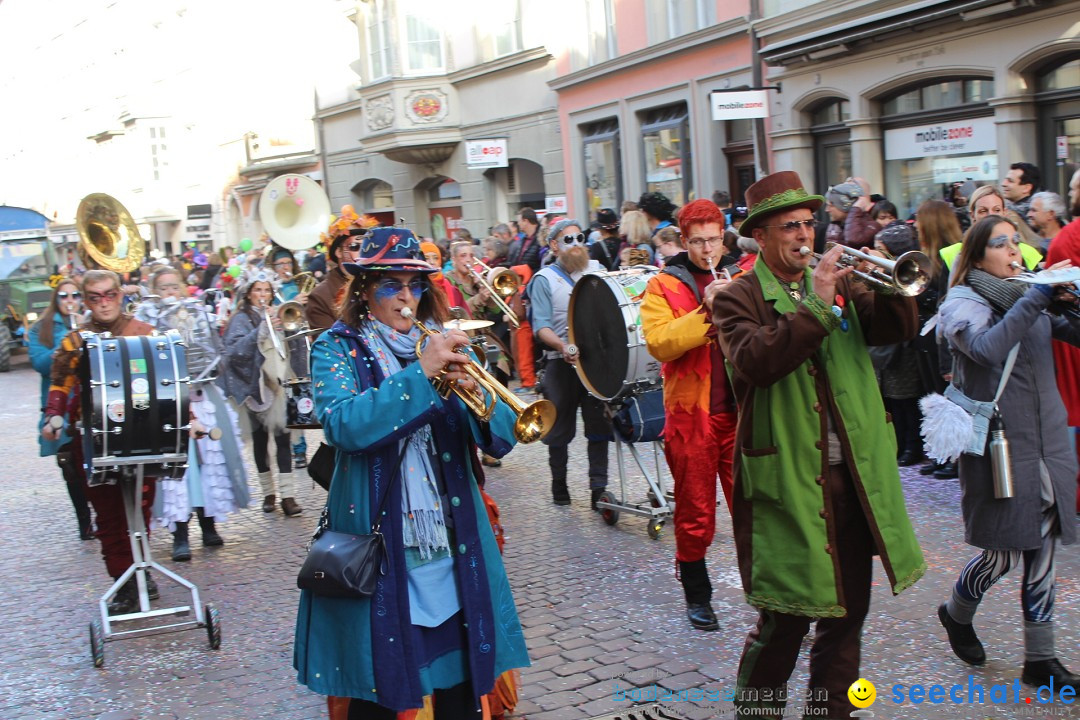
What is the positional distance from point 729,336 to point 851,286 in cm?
47

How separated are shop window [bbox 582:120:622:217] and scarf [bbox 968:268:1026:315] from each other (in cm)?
1576

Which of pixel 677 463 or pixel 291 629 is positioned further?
pixel 291 629

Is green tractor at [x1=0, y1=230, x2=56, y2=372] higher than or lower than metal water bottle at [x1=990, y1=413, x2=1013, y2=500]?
higher

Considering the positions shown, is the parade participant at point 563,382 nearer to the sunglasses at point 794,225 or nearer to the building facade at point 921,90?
the sunglasses at point 794,225

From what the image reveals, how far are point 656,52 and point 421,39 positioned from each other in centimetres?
854

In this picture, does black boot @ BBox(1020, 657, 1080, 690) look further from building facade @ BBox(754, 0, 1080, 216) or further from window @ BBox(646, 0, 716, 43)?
window @ BBox(646, 0, 716, 43)

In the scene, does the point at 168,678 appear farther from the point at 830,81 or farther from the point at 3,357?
the point at 3,357

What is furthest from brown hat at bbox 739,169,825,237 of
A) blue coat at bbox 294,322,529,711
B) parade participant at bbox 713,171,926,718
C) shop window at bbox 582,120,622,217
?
shop window at bbox 582,120,622,217

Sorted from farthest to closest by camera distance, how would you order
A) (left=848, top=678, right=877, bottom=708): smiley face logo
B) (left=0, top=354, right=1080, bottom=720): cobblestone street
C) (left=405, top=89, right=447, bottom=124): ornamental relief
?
(left=405, top=89, right=447, bottom=124): ornamental relief, (left=0, top=354, right=1080, bottom=720): cobblestone street, (left=848, top=678, right=877, bottom=708): smiley face logo

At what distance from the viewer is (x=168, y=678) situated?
18.3 ft

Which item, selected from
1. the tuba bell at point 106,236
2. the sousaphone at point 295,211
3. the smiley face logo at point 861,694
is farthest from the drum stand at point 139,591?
the sousaphone at point 295,211

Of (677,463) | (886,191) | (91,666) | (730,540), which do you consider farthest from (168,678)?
(886,191)

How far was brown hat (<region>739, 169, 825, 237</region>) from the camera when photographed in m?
3.79

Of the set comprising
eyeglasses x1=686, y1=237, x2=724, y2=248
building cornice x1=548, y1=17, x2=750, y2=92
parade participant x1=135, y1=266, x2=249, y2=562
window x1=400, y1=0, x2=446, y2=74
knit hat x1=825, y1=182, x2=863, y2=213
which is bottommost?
parade participant x1=135, y1=266, x2=249, y2=562
